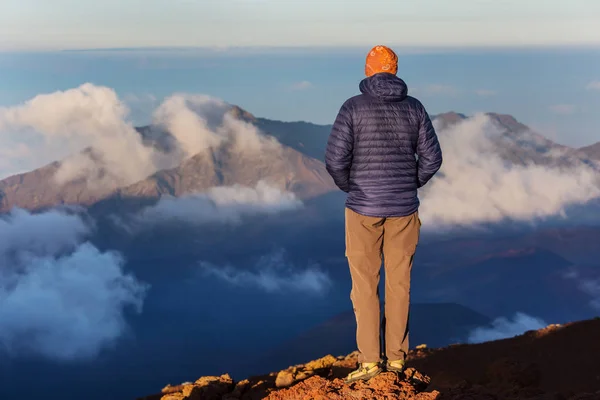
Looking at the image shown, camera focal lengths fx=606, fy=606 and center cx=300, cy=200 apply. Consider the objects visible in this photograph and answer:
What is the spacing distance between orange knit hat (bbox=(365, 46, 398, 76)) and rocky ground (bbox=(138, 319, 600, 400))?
12.9 ft

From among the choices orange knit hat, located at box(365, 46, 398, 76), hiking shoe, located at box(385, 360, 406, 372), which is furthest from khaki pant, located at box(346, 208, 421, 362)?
orange knit hat, located at box(365, 46, 398, 76)

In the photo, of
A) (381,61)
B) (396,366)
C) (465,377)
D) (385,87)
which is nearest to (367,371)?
(396,366)

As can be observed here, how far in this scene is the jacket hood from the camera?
23.4 ft

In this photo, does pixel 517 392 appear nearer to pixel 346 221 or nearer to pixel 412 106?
pixel 346 221

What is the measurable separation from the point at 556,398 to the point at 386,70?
18.1ft

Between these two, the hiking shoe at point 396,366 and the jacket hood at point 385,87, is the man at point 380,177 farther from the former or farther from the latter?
the hiking shoe at point 396,366

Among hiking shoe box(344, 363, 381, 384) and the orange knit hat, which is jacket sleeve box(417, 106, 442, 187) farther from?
hiking shoe box(344, 363, 381, 384)

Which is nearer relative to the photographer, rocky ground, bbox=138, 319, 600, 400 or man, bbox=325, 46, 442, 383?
man, bbox=325, 46, 442, 383

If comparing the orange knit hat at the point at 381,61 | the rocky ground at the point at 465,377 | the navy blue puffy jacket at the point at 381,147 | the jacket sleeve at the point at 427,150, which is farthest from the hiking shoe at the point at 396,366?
the orange knit hat at the point at 381,61

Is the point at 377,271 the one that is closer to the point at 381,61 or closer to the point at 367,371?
the point at 367,371

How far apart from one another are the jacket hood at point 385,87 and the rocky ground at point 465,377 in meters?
3.62

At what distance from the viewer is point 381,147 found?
23.7 feet

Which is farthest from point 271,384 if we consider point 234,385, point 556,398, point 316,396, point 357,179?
point 357,179

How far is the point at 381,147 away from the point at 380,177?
36 cm
